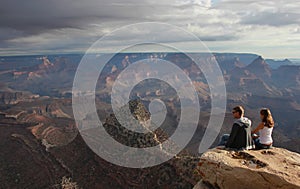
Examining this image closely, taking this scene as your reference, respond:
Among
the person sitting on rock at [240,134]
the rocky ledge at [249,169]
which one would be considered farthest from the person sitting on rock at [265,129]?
the person sitting on rock at [240,134]

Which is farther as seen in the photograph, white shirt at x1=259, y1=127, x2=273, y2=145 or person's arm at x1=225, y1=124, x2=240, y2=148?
white shirt at x1=259, y1=127, x2=273, y2=145

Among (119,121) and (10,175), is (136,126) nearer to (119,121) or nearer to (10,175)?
(119,121)

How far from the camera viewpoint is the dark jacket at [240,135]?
1507 centimetres

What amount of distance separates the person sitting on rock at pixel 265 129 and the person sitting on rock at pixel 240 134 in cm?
60

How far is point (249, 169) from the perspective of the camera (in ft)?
44.0

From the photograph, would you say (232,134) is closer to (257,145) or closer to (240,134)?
(240,134)

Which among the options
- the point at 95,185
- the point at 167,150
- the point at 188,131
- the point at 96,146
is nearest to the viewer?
the point at 95,185

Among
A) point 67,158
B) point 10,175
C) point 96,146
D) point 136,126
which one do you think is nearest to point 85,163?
point 96,146

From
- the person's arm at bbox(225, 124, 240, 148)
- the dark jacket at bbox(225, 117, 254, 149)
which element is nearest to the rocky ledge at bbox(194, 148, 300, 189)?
the dark jacket at bbox(225, 117, 254, 149)

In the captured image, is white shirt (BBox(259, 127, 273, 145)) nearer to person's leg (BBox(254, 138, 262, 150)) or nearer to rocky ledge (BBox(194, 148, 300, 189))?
person's leg (BBox(254, 138, 262, 150))

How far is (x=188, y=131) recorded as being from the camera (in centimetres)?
13562

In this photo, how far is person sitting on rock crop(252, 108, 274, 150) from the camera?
15483 millimetres

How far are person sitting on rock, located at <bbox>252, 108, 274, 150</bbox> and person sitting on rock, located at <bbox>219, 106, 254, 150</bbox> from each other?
598 mm

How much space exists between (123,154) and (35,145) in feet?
127
